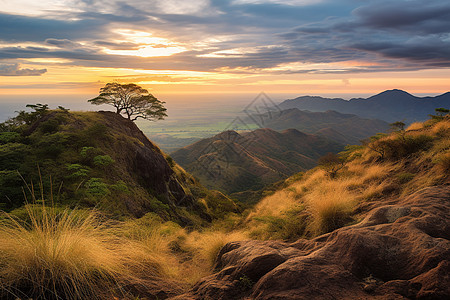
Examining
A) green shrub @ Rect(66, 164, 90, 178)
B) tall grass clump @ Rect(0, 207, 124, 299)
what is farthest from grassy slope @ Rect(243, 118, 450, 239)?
green shrub @ Rect(66, 164, 90, 178)

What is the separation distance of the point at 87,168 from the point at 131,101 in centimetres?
1622

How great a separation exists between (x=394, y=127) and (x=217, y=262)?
12458mm

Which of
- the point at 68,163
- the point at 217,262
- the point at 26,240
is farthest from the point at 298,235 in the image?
the point at 68,163

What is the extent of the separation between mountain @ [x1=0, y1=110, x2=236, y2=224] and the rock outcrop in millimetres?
5530

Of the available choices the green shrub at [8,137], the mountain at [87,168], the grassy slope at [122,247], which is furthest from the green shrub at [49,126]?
the grassy slope at [122,247]

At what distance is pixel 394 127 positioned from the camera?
12719 mm

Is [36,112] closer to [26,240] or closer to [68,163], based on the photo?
[68,163]

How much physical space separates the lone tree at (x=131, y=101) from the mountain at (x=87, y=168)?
1.87 metres

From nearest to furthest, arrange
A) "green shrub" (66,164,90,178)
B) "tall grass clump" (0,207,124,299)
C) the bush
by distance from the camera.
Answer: "tall grass clump" (0,207,124,299) → "green shrub" (66,164,90,178) → the bush

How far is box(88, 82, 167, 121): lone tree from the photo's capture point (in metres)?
27.4

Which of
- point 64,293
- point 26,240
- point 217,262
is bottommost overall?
point 217,262

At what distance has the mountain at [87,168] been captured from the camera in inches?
467

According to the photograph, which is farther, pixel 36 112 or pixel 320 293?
pixel 36 112

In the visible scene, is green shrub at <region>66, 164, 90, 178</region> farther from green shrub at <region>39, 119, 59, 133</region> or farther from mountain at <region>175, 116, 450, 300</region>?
mountain at <region>175, 116, 450, 300</region>
